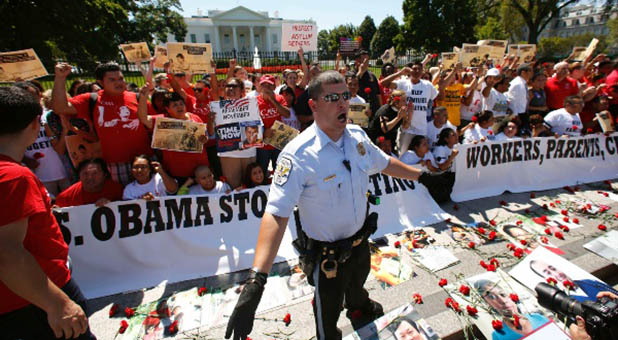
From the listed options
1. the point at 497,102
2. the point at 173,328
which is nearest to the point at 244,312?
the point at 173,328

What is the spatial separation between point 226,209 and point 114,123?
173 cm

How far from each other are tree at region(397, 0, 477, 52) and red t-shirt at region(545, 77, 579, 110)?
3662 cm

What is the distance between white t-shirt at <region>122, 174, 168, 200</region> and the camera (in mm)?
3744

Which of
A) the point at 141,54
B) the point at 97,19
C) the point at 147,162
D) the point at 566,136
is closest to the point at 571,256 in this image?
the point at 566,136

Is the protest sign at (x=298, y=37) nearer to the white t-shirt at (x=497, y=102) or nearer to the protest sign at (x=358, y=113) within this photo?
the protest sign at (x=358, y=113)

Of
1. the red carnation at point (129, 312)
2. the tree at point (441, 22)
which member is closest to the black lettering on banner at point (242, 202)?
the red carnation at point (129, 312)

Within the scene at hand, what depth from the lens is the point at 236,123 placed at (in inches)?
164

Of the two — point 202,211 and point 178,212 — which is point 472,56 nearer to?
point 202,211

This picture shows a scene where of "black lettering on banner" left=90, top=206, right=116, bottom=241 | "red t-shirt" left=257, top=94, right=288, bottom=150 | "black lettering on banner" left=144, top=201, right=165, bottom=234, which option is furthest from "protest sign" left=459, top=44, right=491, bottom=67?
"black lettering on banner" left=90, top=206, right=116, bottom=241

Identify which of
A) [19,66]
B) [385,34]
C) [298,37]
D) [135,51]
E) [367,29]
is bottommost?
[19,66]

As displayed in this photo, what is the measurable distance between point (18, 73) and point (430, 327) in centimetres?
621

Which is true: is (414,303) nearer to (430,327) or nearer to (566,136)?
(430,327)

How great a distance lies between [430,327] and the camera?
2.67 m

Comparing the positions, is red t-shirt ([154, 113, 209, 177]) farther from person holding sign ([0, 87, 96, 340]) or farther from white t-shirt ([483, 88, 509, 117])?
white t-shirt ([483, 88, 509, 117])
